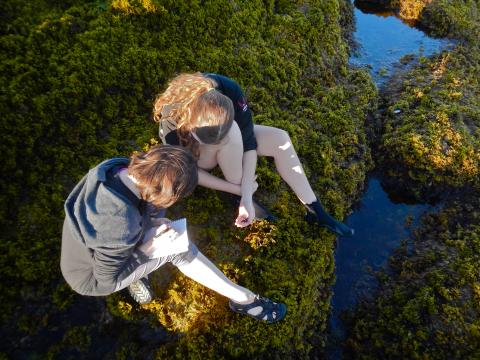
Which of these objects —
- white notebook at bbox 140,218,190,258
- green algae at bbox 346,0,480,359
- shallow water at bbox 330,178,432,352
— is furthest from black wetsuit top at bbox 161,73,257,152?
green algae at bbox 346,0,480,359

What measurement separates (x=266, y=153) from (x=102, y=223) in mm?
2398

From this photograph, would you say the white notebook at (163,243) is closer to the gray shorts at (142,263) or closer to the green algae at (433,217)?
the gray shorts at (142,263)

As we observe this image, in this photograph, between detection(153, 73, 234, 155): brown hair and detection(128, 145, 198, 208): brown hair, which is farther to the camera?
detection(153, 73, 234, 155): brown hair

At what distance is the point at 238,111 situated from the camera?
370 centimetres

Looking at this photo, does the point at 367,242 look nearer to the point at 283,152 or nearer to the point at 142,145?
the point at 283,152

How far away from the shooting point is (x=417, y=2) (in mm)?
9516

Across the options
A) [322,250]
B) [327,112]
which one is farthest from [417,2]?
[322,250]

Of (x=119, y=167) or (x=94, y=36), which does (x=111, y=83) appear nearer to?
(x=94, y=36)

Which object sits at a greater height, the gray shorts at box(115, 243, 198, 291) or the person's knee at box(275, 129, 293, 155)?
the person's knee at box(275, 129, 293, 155)

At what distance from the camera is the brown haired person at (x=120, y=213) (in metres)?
2.41

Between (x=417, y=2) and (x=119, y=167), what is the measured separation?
32.8 ft

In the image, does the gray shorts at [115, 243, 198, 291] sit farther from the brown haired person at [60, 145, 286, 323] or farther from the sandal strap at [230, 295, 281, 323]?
the sandal strap at [230, 295, 281, 323]

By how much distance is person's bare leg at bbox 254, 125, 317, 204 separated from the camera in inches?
166

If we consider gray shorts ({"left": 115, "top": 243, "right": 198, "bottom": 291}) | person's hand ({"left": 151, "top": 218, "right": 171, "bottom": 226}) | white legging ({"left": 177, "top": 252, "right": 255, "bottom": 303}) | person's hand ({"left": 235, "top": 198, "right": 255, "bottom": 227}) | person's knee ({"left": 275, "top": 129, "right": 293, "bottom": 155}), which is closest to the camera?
gray shorts ({"left": 115, "top": 243, "right": 198, "bottom": 291})
